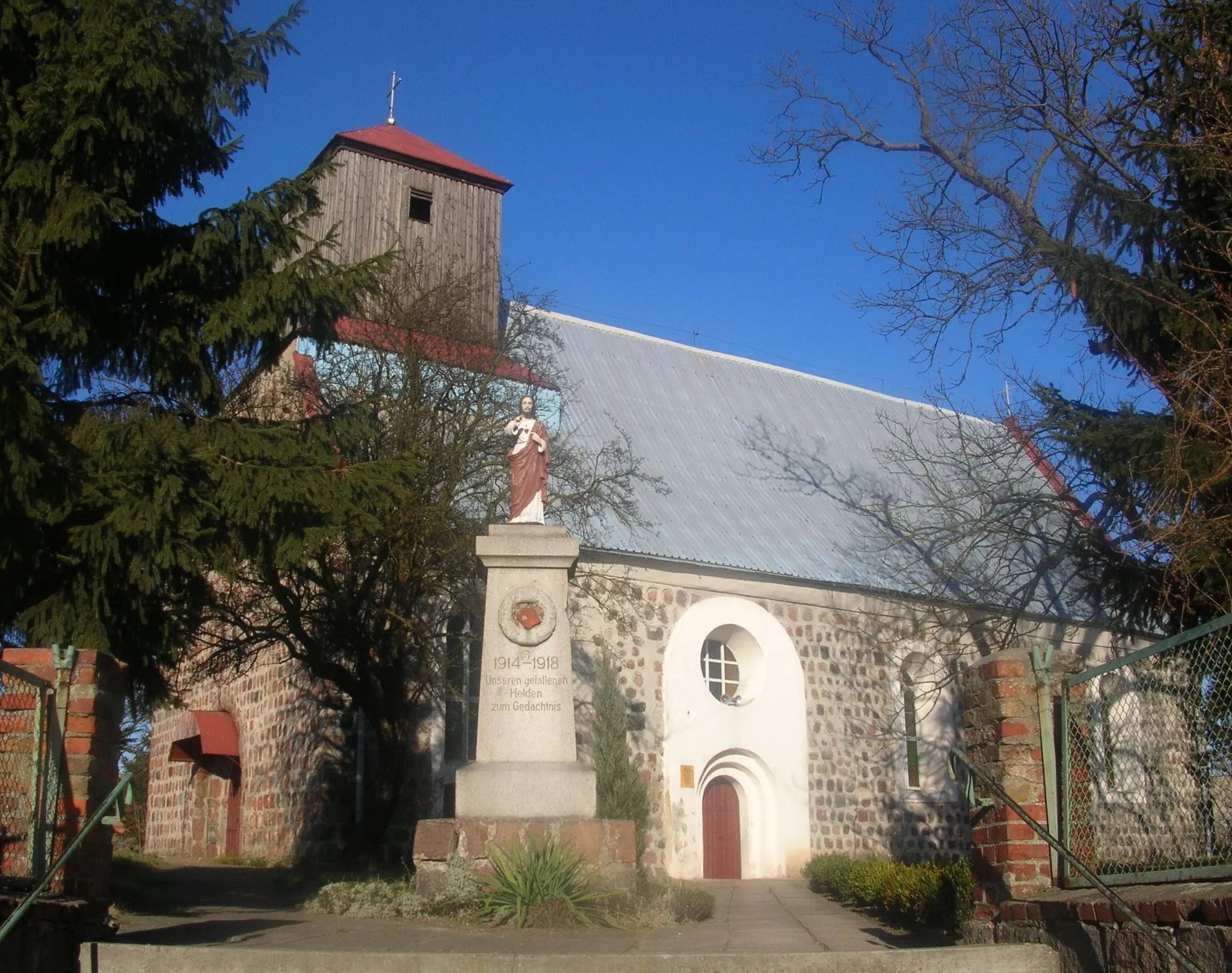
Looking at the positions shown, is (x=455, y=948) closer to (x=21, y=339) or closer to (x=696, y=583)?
(x=21, y=339)

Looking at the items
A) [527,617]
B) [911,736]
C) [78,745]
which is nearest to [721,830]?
[911,736]

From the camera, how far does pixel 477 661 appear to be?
16.6 meters

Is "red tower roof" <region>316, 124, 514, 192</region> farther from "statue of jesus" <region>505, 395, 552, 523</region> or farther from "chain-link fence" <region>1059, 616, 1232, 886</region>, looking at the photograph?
"chain-link fence" <region>1059, 616, 1232, 886</region>

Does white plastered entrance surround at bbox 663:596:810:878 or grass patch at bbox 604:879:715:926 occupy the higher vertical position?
white plastered entrance surround at bbox 663:596:810:878

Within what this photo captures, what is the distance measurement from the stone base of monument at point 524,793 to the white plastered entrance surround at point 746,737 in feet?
24.4

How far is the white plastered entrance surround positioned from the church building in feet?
0.10

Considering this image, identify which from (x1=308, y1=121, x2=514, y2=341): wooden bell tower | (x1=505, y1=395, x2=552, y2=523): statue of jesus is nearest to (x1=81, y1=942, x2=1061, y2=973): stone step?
(x1=505, y1=395, x2=552, y2=523): statue of jesus

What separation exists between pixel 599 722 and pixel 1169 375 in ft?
29.1

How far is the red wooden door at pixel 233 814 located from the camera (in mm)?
20078

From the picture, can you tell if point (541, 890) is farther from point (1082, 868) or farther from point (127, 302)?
point (127, 302)

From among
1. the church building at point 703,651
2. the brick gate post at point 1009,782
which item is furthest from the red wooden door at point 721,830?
the brick gate post at point 1009,782

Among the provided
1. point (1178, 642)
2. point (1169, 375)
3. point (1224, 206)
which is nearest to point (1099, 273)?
point (1224, 206)

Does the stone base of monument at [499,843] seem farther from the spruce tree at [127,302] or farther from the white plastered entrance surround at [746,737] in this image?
the white plastered entrance surround at [746,737]

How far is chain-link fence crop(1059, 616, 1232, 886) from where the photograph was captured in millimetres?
5637
